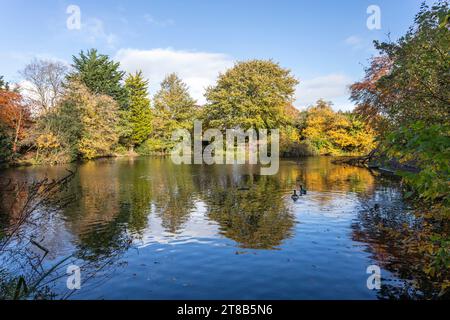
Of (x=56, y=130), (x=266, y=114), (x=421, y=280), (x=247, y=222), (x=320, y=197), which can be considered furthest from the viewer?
(x=266, y=114)

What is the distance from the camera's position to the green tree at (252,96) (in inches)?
1940

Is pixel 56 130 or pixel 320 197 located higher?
pixel 56 130

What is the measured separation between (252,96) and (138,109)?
65.6 feet

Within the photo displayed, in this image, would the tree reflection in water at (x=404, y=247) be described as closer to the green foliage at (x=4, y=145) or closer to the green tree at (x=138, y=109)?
the green foliage at (x=4, y=145)

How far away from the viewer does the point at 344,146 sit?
54.3m

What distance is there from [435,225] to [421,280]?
454cm

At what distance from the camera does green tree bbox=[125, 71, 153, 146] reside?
57.7 m

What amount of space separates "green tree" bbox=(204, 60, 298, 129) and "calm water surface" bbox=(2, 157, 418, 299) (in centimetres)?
3173

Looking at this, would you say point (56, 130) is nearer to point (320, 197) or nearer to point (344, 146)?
point (320, 197)

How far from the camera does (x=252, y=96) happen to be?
50906 millimetres

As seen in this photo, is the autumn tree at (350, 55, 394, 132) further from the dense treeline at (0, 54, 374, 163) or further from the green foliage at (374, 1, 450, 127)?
the green foliage at (374, 1, 450, 127)

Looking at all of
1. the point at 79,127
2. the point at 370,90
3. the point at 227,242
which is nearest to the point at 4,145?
the point at 79,127

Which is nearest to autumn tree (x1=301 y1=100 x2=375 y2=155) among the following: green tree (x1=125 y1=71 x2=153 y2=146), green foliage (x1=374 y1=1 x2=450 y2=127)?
green tree (x1=125 y1=71 x2=153 y2=146)
